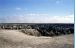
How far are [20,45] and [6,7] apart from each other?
442 mm

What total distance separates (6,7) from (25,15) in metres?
0.24

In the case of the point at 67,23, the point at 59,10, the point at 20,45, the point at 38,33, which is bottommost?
the point at 20,45

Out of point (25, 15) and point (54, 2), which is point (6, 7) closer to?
point (25, 15)

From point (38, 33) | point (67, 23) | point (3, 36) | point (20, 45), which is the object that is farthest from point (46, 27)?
point (3, 36)

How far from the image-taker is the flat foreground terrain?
1.36m

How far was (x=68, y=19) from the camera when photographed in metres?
1.35

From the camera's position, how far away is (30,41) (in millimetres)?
1385

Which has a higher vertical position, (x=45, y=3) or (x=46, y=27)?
(x=45, y=3)

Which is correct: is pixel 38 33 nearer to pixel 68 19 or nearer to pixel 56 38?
pixel 56 38

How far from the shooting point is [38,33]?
1397mm

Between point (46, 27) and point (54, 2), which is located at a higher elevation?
point (54, 2)

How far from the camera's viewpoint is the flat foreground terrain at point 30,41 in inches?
53.4

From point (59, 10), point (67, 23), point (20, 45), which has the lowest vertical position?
point (20, 45)

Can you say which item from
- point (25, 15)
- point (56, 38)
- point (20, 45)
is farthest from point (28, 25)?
point (56, 38)
